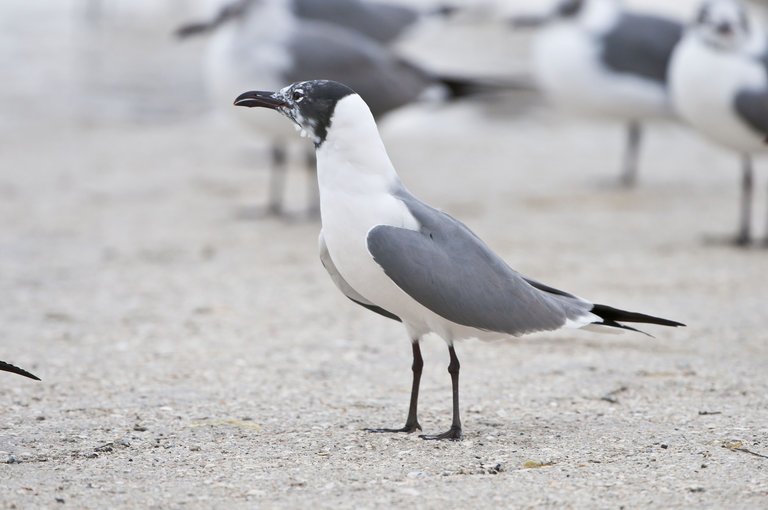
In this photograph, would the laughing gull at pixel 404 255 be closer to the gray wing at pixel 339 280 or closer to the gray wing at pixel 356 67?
the gray wing at pixel 339 280

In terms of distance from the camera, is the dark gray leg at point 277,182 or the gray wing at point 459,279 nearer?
the gray wing at point 459,279

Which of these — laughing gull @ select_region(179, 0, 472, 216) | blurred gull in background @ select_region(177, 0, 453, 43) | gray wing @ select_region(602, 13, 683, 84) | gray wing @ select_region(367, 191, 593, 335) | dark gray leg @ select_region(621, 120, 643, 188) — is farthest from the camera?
dark gray leg @ select_region(621, 120, 643, 188)

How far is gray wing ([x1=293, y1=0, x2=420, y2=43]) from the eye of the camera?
377 inches

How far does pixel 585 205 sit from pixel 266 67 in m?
2.74

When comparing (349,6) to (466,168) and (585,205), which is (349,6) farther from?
Answer: (585,205)

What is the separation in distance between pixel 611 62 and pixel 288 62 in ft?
9.80

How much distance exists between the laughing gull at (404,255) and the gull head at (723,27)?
431cm

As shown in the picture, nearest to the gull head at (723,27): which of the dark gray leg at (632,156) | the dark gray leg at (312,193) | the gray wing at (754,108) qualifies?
the gray wing at (754,108)

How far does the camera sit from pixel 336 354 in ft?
17.0

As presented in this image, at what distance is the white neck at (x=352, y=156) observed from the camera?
3.74 m

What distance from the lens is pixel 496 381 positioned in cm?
472

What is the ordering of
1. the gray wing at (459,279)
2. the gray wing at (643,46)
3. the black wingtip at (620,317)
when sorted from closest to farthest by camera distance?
the gray wing at (459,279)
the black wingtip at (620,317)
the gray wing at (643,46)

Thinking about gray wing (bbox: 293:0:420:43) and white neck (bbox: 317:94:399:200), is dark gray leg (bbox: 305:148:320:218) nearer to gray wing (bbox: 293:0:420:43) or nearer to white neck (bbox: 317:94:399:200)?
gray wing (bbox: 293:0:420:43)

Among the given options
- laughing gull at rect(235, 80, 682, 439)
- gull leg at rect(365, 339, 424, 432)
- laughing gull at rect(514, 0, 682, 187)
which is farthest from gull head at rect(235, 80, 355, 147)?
laughing gull at rect(514, 0, 682, 187)
